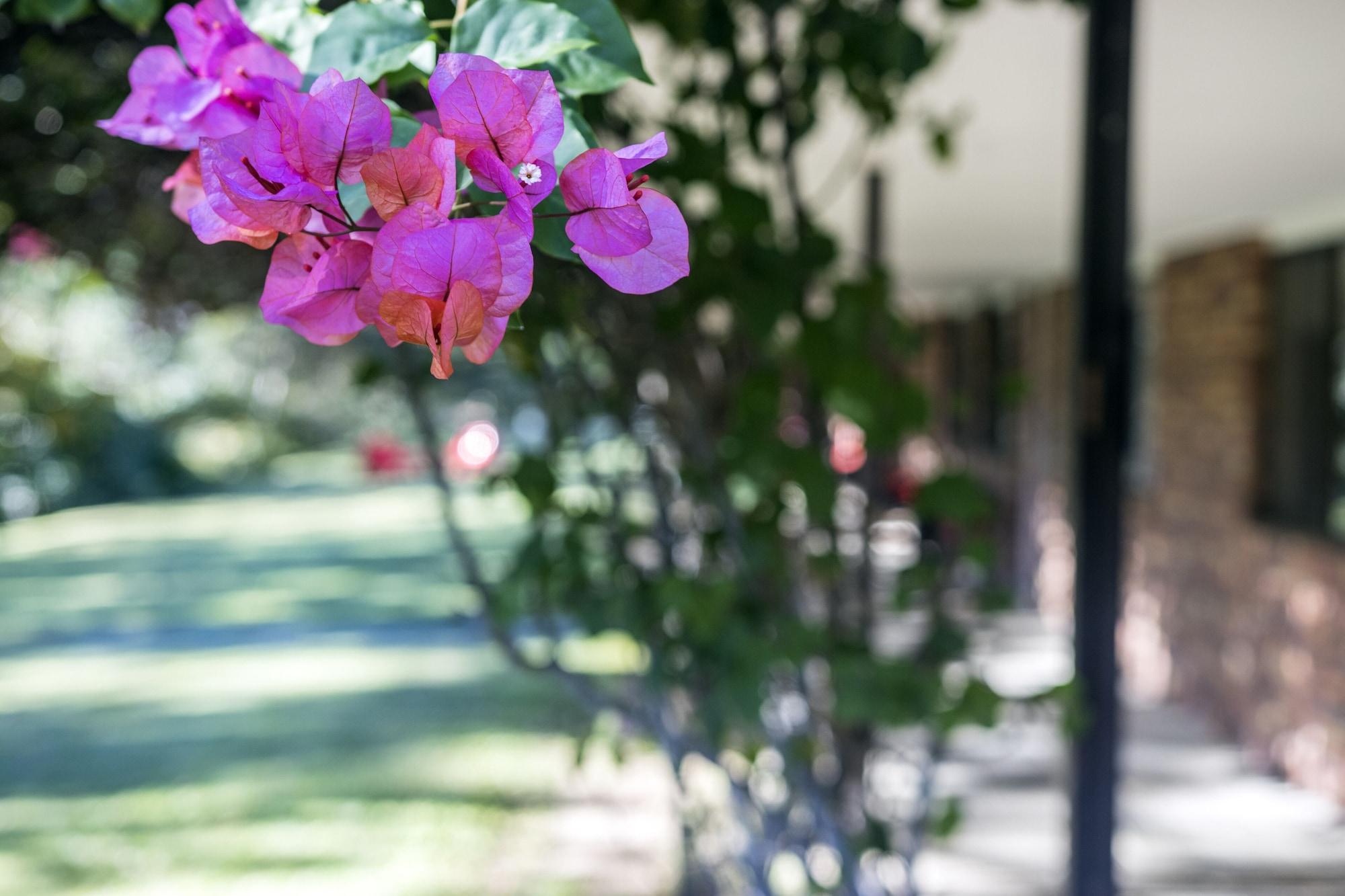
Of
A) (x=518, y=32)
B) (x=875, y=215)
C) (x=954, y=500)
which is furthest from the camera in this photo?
(x=875, y=215)

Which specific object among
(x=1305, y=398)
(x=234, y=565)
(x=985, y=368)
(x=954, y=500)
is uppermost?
(x=954, y=500)

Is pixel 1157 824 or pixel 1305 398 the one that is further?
pixel 1305 398

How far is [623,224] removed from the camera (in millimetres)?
389

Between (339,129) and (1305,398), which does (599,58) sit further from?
(1305,398)

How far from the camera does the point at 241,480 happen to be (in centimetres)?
2005

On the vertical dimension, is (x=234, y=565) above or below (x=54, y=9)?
below

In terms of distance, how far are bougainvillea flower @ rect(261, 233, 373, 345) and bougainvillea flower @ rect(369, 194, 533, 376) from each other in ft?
0.11

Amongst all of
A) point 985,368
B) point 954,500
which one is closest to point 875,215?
point 954,500

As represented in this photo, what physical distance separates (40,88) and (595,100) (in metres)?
1.28

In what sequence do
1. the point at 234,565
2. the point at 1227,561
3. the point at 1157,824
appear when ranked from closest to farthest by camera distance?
the point at 1157,824, the point at 1227,561, the point at 234,565

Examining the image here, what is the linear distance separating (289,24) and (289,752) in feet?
16.1

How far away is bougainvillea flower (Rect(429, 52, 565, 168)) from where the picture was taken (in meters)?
0.37

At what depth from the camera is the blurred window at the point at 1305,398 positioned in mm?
4648

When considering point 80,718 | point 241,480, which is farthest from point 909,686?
point 241,480
